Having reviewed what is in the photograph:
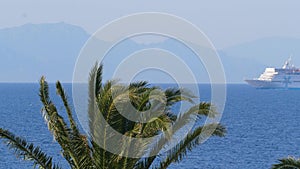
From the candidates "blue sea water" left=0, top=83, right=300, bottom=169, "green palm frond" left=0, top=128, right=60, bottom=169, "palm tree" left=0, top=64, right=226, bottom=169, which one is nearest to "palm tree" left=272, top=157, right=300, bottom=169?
"palm tree" left=0, top=64, right=226, bottom=169

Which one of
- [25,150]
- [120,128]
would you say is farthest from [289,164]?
[25,150]

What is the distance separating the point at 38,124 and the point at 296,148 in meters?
30.1

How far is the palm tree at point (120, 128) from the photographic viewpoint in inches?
579

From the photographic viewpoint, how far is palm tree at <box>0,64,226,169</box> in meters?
14.7

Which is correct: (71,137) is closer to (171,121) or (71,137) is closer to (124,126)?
(124,126)

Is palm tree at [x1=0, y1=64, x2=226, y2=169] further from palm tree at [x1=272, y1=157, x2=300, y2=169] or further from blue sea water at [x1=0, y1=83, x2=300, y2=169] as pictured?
blue sea water at [x1=0, y1=83, x2=300, y2=169]

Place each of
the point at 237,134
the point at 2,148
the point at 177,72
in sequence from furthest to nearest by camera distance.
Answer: the point at 237,134, the point at 2,148, the point at 177,72

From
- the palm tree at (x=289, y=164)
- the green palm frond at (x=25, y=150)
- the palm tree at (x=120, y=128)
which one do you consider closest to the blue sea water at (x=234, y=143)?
the green palm frond at (x=25, y=150)

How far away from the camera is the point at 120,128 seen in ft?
49.5

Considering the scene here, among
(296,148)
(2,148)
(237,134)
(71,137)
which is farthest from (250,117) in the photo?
(71,137)

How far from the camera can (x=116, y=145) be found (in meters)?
15.0

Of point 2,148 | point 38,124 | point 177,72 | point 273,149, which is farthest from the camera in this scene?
point 38,124

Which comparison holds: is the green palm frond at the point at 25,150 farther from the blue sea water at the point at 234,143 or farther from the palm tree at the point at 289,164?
the blue sea water at the point at 234,143

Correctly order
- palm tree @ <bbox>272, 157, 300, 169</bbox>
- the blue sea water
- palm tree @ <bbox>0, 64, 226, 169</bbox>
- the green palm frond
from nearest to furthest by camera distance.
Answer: palm tree @ <bbox>272, 157, 300, 169</bbox>, palm tree @ <bbox>0, 64, 226, 169</bbox>, the green palm frond, the blue sea water
